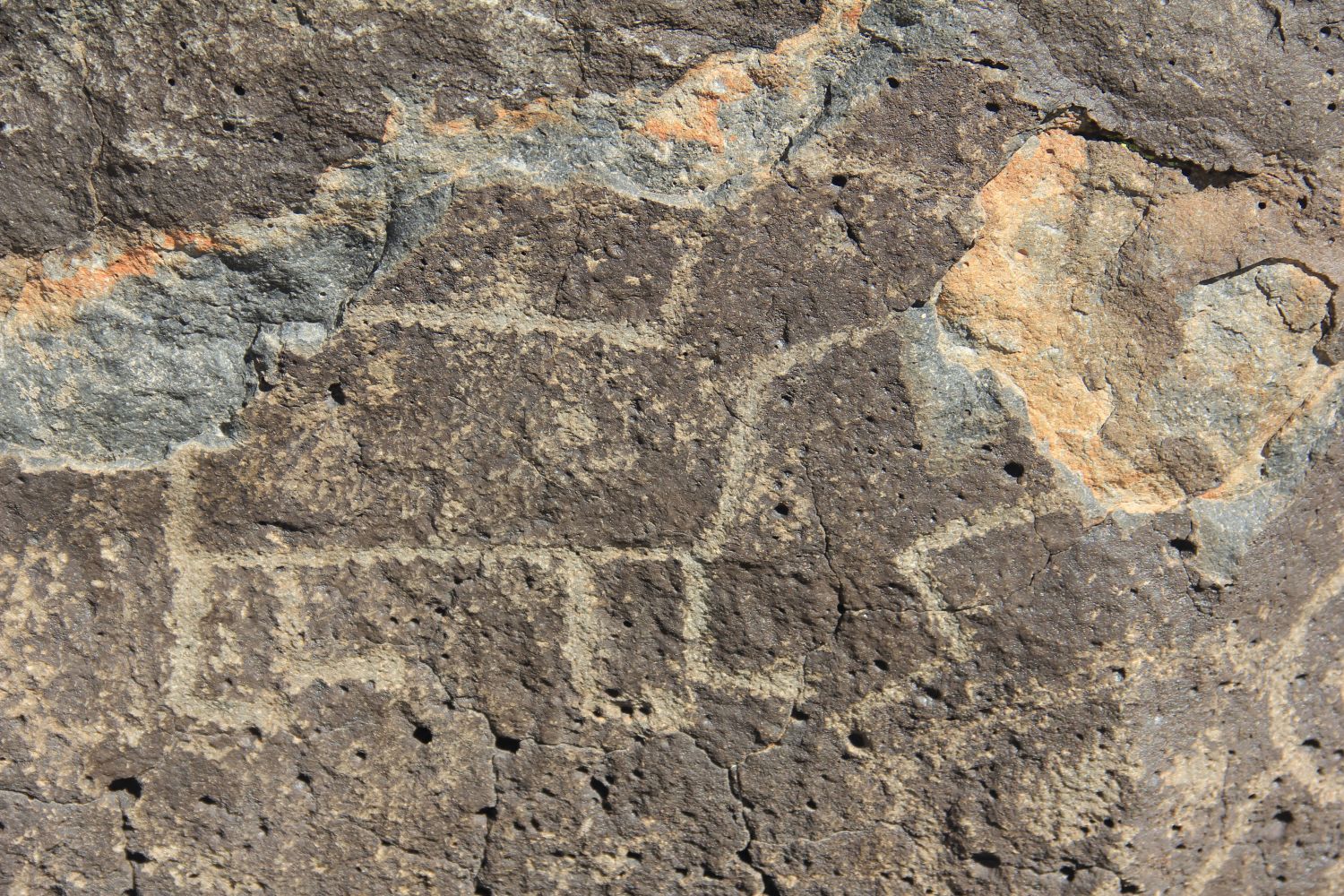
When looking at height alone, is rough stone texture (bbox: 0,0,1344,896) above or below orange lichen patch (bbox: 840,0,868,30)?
below

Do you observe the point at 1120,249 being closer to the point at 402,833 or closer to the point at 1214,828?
the point at 1214,828

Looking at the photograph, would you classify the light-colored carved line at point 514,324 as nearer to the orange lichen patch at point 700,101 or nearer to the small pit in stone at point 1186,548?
the orange lichen patch at point 700,101

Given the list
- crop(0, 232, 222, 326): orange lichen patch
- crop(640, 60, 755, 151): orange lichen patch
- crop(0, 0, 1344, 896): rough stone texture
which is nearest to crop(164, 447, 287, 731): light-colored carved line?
crop(0, 0, 1344, 896): rough stone texture

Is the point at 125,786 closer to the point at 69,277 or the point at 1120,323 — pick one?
the point at 69,277

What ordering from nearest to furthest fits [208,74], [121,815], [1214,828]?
[208,74] → [121,815] → [1214,828]

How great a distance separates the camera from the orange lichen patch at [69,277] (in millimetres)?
913

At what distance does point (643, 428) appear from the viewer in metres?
1.00

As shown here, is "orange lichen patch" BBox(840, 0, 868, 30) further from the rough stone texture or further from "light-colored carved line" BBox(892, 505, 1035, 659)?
"light-colored carved line" BBox(892, 505, 1035, 659)

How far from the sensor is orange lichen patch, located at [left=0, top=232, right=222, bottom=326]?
91cm

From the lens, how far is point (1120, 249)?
99cm

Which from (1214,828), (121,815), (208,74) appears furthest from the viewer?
(1214,828)

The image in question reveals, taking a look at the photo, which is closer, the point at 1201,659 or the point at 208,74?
the point at 208,74

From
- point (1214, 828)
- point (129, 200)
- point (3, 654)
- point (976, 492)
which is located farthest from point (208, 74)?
point (1214, 828)

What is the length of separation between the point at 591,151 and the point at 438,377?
27cm
